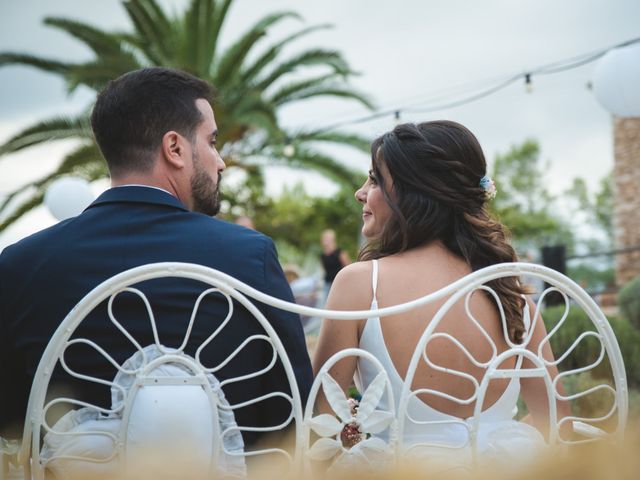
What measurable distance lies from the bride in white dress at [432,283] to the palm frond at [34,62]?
11834mm

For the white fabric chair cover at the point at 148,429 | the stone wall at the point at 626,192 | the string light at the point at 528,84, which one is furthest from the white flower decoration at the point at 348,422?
the stone wall at the point at 626,192

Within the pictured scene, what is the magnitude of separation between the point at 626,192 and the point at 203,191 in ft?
54.4

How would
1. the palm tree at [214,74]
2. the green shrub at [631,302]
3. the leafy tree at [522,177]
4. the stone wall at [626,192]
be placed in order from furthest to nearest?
A: the leafy tree at [522,177], the stone wall at [626,192], the palm tree at [214,74], the green shrub at [631,302]

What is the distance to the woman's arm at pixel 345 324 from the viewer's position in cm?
210

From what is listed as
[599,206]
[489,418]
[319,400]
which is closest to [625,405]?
[489,418]

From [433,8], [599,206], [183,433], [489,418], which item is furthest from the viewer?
[599,206]

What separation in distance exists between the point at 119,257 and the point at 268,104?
10.8 m

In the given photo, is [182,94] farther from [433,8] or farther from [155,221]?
[433,8]

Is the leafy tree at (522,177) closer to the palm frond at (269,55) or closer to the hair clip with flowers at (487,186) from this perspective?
the palm frond at (269,55)

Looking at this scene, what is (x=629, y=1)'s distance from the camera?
14125 mm

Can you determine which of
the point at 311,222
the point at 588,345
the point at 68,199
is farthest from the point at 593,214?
the point at 68,199

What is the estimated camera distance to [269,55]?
Answer: 13.2 m

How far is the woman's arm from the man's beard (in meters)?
0.45

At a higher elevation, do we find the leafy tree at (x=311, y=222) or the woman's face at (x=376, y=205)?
the leafy tree at (x=311, y=222)
